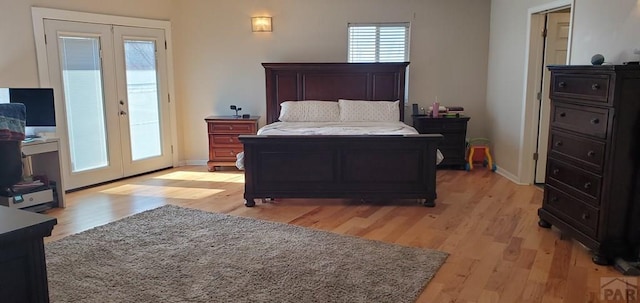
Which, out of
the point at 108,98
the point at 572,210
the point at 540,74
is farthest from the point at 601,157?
the point at 108,98

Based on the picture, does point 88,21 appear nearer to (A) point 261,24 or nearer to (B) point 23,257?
(A) point 261,24

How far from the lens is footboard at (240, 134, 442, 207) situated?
4.68 meters

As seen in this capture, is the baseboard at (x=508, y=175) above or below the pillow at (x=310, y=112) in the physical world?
below

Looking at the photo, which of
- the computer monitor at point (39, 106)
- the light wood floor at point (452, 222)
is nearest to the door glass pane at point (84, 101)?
the light wood floor at point (452, 222)

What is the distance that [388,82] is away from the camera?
21.3 ft

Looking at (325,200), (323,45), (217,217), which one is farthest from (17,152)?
(323,45)

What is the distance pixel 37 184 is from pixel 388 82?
14.3ft

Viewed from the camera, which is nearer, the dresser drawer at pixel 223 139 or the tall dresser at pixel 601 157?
the tall dresser at pixel 601 157

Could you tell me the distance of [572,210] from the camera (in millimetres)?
3691

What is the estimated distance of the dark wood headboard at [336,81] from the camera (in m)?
6.48

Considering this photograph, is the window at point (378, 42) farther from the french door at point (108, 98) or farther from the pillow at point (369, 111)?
the french door at point (108, 98)

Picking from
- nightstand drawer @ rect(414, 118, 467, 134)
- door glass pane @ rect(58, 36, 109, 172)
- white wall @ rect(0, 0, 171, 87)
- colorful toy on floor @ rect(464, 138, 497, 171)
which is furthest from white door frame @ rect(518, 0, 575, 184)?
white wall @ rect(0, 0, 171, 87)

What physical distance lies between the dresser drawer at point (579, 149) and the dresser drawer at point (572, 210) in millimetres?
310

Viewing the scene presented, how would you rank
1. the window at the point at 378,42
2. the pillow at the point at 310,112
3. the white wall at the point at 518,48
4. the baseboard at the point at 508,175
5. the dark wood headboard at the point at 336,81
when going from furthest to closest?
the window at the point at 378,42 → the dark wood headboard at the point at 336,81 → the pillow at the point at 310,112 → the baseboard at the point at 508,175 → the white wall at the point at 518,48
